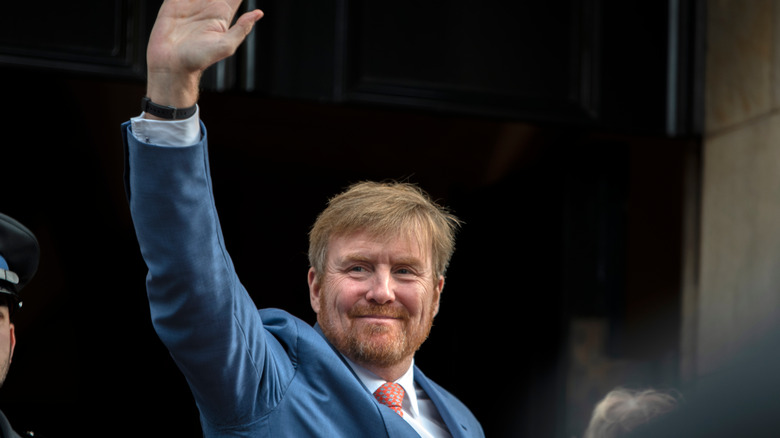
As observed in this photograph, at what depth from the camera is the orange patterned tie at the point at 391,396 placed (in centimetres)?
220

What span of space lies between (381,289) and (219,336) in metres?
0.46

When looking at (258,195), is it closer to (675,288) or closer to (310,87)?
(310,87)

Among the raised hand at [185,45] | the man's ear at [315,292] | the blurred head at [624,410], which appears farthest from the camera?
the man's ear at [315,292]

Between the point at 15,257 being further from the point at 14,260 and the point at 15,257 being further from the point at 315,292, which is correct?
the point at 315,292

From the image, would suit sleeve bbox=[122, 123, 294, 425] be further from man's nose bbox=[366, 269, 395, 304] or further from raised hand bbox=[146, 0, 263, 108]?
man's nose bbox=[366, 269, 395, 304]

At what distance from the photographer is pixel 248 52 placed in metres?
3.76

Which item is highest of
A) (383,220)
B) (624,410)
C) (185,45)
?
(185,45)

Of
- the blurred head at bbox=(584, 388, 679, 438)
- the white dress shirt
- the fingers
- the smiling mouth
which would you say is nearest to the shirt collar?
the white dress shirt

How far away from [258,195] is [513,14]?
1.27 meters

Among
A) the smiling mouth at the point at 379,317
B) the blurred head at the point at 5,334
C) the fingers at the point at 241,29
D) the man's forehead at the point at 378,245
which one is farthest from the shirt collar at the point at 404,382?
the fingers at the point at 241,29

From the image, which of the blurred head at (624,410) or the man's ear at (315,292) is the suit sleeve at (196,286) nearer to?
the man's ear at (315,292)

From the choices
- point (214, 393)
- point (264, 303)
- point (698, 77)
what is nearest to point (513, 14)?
point (698, 77)

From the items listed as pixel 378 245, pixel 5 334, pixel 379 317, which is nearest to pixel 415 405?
pixel 379 317

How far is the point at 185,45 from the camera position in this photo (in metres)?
1.67
